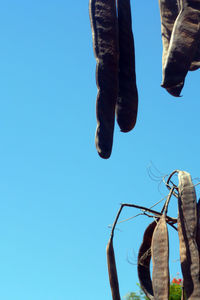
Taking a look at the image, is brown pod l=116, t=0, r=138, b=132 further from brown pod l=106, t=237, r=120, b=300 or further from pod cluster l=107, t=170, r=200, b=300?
brown pod l=106, t=237, r=120, b=300

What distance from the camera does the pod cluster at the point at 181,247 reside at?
4.38 metres

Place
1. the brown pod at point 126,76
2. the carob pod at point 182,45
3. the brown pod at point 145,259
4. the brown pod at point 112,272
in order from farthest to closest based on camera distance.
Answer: the brown pod at point 145,259
the brown pod at point 112,272
the brown pod at point 126,76
the carob pod at point 182,45

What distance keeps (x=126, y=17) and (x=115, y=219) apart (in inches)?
67.0

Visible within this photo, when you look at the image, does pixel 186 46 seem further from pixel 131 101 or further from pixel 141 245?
pixel 141 245

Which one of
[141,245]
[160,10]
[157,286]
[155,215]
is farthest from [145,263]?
[160,10]

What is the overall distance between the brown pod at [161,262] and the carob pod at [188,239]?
0.13 m

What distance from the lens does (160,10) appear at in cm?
413

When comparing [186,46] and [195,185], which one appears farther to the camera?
[195,185]

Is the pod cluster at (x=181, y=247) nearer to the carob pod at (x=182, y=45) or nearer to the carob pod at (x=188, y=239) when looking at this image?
the carob pod at (x=188, y=239)

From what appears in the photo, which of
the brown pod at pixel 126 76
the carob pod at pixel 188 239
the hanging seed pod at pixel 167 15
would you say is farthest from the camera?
the carob pod at pixel 188 239

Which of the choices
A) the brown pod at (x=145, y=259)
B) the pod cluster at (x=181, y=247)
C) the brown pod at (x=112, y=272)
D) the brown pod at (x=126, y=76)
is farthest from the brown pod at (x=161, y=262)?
the brown pod at (x=126, y=76)

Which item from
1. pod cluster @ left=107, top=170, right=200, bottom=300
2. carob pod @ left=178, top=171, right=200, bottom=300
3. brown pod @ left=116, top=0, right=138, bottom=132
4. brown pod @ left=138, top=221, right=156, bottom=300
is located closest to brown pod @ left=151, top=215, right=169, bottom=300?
pod cluster @ left=107, top=170, right=200, bottom=300

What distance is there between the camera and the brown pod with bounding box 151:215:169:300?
14.4ft

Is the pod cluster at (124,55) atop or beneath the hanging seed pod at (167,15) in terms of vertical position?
beneath
